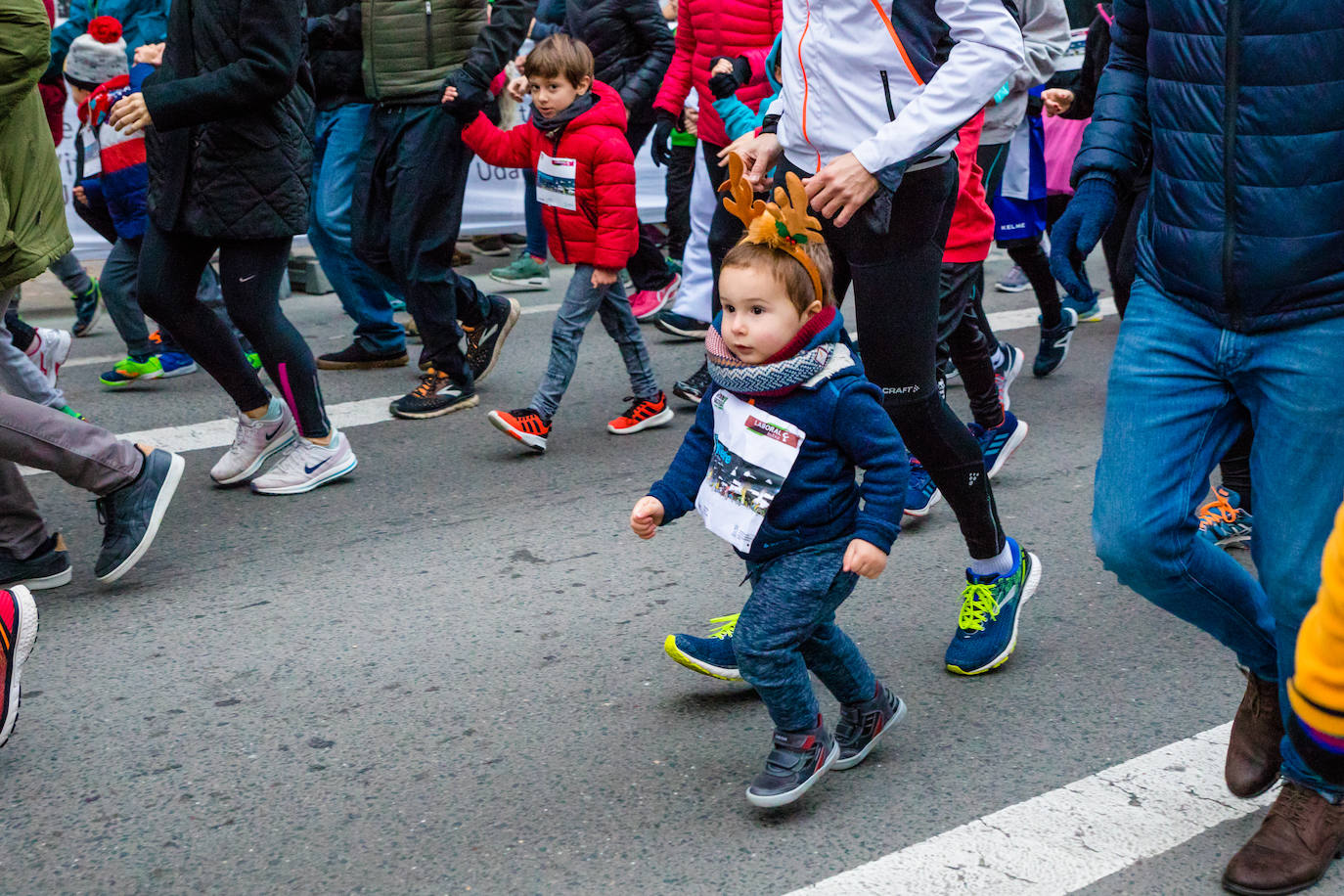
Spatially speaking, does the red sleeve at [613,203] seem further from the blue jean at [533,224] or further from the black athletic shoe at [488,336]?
the blue jean at [533,224]

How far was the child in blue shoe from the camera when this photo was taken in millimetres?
2658

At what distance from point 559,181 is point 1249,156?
334 cm

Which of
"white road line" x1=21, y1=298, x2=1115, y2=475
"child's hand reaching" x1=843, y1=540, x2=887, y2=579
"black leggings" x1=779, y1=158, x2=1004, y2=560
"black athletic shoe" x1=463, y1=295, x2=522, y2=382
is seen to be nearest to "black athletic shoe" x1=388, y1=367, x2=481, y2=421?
"white road line" x1=21, y1=298, x2=1115, y2=475

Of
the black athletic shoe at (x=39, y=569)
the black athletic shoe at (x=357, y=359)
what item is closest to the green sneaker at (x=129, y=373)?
the black athletic shoe at (x=357, y=359)

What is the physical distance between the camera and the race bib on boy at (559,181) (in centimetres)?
531

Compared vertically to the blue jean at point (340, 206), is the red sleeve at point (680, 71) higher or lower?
higher

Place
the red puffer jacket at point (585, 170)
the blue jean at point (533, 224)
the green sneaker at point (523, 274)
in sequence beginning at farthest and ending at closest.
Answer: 1. the green sneaker at point (523, 274)
2. the blue jean at point (533, 224)
3. the red puffer jacket at point (585, 170)

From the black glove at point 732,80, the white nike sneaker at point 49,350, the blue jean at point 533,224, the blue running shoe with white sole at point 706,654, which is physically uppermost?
the black glove at point 732,80

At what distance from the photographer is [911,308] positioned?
10.1ft

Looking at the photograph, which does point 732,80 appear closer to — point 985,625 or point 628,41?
point 628,41

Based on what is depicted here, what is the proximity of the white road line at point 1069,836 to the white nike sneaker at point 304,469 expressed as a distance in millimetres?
Result: 2908

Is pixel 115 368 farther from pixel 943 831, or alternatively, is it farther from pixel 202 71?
pixel 943 831

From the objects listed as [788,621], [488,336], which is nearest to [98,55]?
[488,336]

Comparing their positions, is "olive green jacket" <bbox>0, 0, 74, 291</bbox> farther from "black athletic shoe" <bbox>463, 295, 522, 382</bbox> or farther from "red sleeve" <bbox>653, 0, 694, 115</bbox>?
"red sleeve" <bbox>653, 0, 694, 115</bbox>
